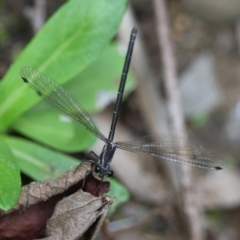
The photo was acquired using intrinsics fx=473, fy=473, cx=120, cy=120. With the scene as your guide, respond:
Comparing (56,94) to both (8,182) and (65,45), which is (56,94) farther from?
(8,182)

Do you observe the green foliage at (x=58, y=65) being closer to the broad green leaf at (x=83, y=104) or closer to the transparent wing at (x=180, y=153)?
the broad green leaf at (x=83, y=104)

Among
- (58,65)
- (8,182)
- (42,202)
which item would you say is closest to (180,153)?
(58,65)

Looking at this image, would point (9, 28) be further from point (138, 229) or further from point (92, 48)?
point (138, 229)

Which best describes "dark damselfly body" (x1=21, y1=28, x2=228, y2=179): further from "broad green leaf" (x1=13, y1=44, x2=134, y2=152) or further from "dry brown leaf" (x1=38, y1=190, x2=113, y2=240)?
"dry brown leaf" (x1=38, y1=190, x2=113, y2=240)

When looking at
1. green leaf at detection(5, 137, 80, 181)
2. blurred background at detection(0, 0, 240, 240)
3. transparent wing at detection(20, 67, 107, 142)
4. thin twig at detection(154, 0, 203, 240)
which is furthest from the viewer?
blurred background at detection(0, 0, 240, 240)

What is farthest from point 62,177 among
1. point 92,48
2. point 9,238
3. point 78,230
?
point 92,48

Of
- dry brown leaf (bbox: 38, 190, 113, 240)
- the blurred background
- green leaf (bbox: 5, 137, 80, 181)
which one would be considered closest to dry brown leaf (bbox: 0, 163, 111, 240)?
dry brown leaf (bbox: 38, 190, 113, 240)
